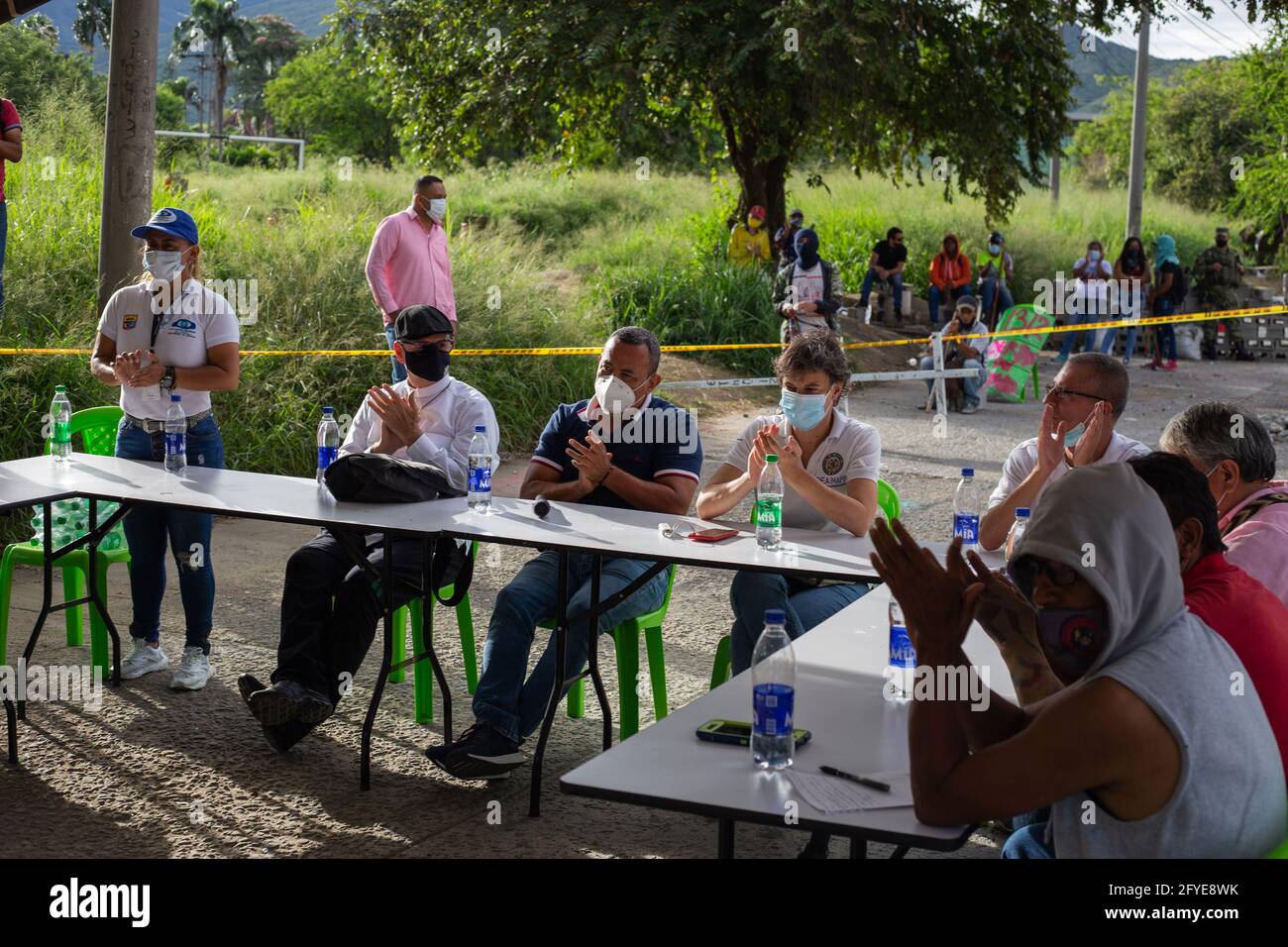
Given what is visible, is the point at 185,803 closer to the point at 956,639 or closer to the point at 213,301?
the point at 213,301

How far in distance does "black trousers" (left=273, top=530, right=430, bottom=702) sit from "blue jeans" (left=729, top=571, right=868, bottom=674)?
1.21 metres

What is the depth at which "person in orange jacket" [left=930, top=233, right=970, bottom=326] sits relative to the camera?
68.6 ft

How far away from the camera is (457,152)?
21.3m

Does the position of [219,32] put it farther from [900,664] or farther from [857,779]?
[857,779]

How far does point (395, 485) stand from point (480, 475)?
0.32 metres

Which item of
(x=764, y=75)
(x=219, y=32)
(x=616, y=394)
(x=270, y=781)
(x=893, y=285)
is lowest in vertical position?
(x=270, y=781)

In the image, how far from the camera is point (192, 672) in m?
5.91

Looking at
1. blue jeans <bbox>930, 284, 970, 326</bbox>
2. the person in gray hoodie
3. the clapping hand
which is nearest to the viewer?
the person in gray hoodie

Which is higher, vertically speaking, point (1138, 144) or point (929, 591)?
point (1138, 144)

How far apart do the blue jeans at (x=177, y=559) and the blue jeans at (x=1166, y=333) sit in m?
16.7

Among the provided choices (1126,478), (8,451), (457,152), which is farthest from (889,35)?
(1126,478)

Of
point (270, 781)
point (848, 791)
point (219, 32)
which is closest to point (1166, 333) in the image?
point (270, 781)

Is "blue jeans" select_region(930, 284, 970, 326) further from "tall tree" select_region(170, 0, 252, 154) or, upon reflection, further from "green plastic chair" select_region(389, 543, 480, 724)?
"tall tree" select_region(170, 0, 252, 154)

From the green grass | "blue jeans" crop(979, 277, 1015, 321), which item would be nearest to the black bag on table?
the green grass
